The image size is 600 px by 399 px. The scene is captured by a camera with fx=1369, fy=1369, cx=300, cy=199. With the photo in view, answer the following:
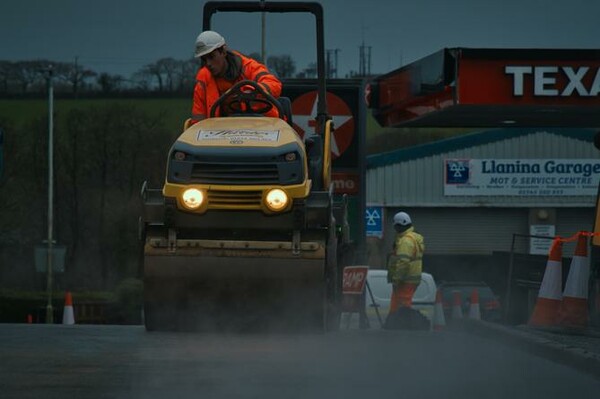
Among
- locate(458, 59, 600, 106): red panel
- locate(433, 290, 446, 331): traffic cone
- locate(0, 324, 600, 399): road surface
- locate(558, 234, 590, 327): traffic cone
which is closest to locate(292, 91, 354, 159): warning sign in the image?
locate(458, 59, 600, 106): red panel

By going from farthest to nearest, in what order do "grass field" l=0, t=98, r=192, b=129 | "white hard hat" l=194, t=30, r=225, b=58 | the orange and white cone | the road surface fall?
"grass field" l=0, t=98, r=192, b=129 → the orange and white cone → "white hard hat" l=194, t=30, r=225, b=58 → the road surface

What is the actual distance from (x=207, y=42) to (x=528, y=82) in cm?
887

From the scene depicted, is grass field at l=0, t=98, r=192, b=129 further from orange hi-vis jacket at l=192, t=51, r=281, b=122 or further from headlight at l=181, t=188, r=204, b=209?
headlight at l=181, t=188, r=204, b=209

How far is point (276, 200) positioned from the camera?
1060 centimetres

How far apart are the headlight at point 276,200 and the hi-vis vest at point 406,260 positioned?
660 centimetres

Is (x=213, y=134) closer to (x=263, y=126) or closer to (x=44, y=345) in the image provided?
(x=263, y=126)

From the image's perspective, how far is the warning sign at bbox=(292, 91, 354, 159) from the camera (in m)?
18.3

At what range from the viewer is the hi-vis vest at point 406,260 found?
17.1 m

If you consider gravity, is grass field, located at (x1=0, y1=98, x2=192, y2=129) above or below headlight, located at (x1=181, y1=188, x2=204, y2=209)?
above

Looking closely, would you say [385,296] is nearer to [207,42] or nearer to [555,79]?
[555,79]

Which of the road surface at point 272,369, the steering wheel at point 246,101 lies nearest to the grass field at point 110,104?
the steering wheel at point 246,101

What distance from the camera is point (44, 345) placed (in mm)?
11695

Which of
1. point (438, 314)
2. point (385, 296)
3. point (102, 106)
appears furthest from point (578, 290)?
Result: point (102, 106)

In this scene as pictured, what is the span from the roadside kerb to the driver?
3008 millimetres
